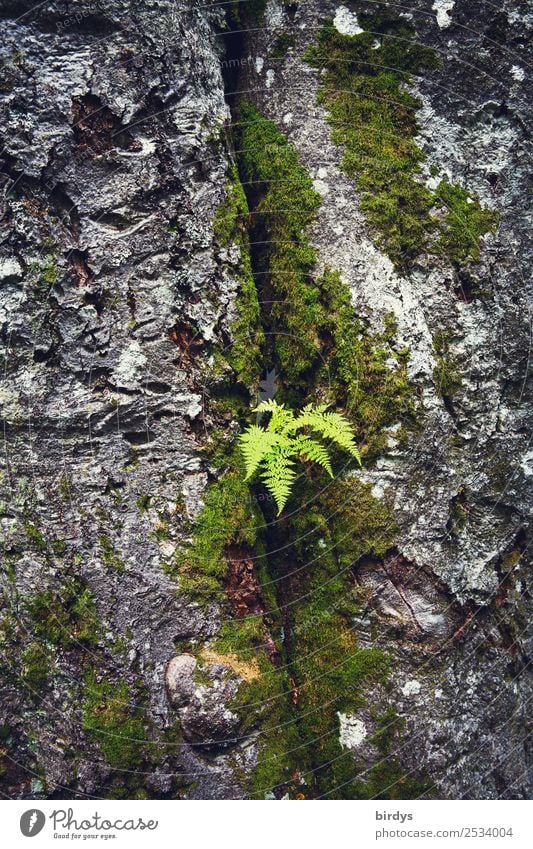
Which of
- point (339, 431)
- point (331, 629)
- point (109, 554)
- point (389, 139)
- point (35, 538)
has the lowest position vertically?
point (331, 629)

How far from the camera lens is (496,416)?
403 centimetres

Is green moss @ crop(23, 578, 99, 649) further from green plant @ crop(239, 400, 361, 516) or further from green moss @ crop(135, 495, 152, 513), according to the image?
green plant @ crop(239, 400, 361, 516)

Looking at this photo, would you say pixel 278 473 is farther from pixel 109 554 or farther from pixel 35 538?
pixel 35 538

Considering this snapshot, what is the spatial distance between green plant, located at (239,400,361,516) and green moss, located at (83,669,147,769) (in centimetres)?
141

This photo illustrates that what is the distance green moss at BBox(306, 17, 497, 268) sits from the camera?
161 inches

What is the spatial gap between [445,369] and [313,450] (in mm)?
969

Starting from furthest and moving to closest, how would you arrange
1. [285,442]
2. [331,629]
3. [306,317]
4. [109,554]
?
[306,317], [331,629], [285,442], [109,554]

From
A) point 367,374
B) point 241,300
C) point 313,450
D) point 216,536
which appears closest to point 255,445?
point 313,450

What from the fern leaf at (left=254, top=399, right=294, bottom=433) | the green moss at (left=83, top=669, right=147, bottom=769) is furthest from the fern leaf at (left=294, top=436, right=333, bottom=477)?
the green moss at (left=83, top=669, right=147, bottom=769)

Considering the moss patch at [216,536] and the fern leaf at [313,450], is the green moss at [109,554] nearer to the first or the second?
the moss patch at [216,536]

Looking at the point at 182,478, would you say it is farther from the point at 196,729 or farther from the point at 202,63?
the point at 202,63

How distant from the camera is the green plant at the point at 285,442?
3773 millimetres

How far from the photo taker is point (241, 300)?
13.3ft

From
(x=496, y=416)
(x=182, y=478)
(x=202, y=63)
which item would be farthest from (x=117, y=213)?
(x=496, y=416)
